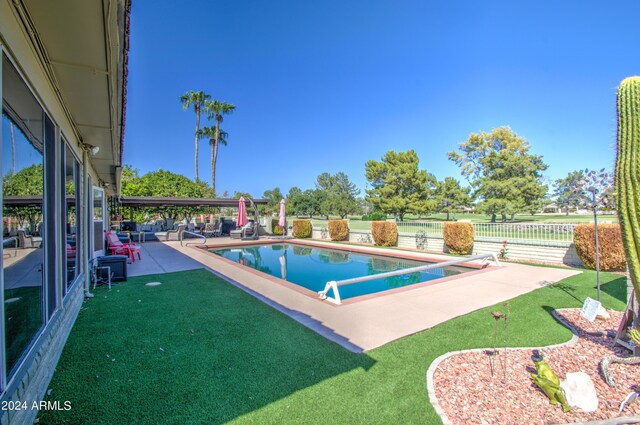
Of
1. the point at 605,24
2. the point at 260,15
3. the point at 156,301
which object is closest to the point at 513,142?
the point at 605,24

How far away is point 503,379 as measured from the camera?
9.40 feet

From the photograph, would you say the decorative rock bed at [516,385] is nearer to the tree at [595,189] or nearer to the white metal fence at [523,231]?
the tree at [595,189]

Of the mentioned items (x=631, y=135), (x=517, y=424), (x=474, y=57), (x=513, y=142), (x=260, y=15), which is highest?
(x=260, y=15)

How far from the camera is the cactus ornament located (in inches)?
101

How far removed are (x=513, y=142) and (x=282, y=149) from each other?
3252cm

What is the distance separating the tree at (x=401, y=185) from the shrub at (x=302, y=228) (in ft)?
53.3

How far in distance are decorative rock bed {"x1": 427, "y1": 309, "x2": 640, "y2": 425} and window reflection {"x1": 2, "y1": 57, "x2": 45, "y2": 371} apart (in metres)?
3.33

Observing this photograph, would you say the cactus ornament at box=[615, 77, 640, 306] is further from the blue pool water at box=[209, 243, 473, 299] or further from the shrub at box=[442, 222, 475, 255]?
the shrub at box=[442, 222, 475, 255]

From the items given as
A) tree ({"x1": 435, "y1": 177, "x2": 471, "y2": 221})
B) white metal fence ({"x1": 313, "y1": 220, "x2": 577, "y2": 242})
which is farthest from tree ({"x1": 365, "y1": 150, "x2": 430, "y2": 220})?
white metal fence ({"x1": 313, "y1": 220, "x2": 577, "y2": 242})

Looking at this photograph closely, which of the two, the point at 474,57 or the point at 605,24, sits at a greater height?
the point at 474,57

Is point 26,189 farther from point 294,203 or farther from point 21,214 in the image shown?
point 294,203

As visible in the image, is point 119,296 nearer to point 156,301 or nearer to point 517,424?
point 156,301

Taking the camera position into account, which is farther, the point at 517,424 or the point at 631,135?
the point at 631,135

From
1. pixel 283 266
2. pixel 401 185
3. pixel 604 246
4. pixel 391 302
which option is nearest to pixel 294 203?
pixel 401 185
